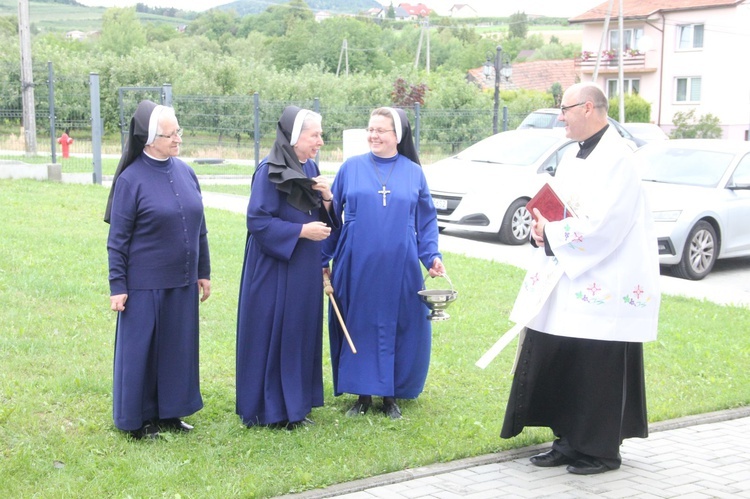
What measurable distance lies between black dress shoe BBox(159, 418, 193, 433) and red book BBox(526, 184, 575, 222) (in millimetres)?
2491

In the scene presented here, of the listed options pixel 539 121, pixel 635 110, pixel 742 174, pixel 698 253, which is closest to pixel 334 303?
pixel 698 253

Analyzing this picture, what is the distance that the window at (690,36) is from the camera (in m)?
59.8

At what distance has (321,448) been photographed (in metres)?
5.48

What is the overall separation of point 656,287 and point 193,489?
107 inches

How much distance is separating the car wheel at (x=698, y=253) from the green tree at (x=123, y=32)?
70737mm

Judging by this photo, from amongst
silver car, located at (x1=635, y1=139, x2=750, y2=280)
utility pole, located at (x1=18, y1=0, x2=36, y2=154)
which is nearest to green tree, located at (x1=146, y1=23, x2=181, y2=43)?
utility pole, located at (x1=18, y1=0, x2=36, y2=154)

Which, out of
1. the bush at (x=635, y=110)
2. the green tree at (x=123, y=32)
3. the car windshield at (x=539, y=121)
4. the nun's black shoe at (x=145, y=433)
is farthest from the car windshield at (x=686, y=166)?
the green tree at (x=123, y=32)

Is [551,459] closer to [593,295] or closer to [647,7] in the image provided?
[593,295]

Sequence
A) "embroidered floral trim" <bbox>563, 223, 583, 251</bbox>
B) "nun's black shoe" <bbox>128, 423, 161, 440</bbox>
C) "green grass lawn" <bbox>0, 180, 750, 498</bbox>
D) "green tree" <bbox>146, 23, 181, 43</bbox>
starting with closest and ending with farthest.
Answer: "green grass lawn" <bbox>0, 180, 750, 498</bbox>, "embroidered floral trim" <bbox>563, 223, 583, 251</bbox>, "nun's black shoe" <bbox>128, 423, 161, 440</bbox>, "green tree" <bbox>146, 23, 181, 43</bbox>

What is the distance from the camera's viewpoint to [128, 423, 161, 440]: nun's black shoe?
218 inches

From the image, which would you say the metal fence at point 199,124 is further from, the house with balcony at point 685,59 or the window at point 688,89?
the window at point 688,89

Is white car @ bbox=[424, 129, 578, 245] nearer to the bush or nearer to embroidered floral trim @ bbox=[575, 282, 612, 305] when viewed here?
embroidered floral trim @ bbox=[575, 282, 612, 305]

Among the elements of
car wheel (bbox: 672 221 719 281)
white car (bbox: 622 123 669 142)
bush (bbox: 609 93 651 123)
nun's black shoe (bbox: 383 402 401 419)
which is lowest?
nun's black shoe (bbox: 383 402 401 419)

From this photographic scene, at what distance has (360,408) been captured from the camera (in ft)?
20.3
